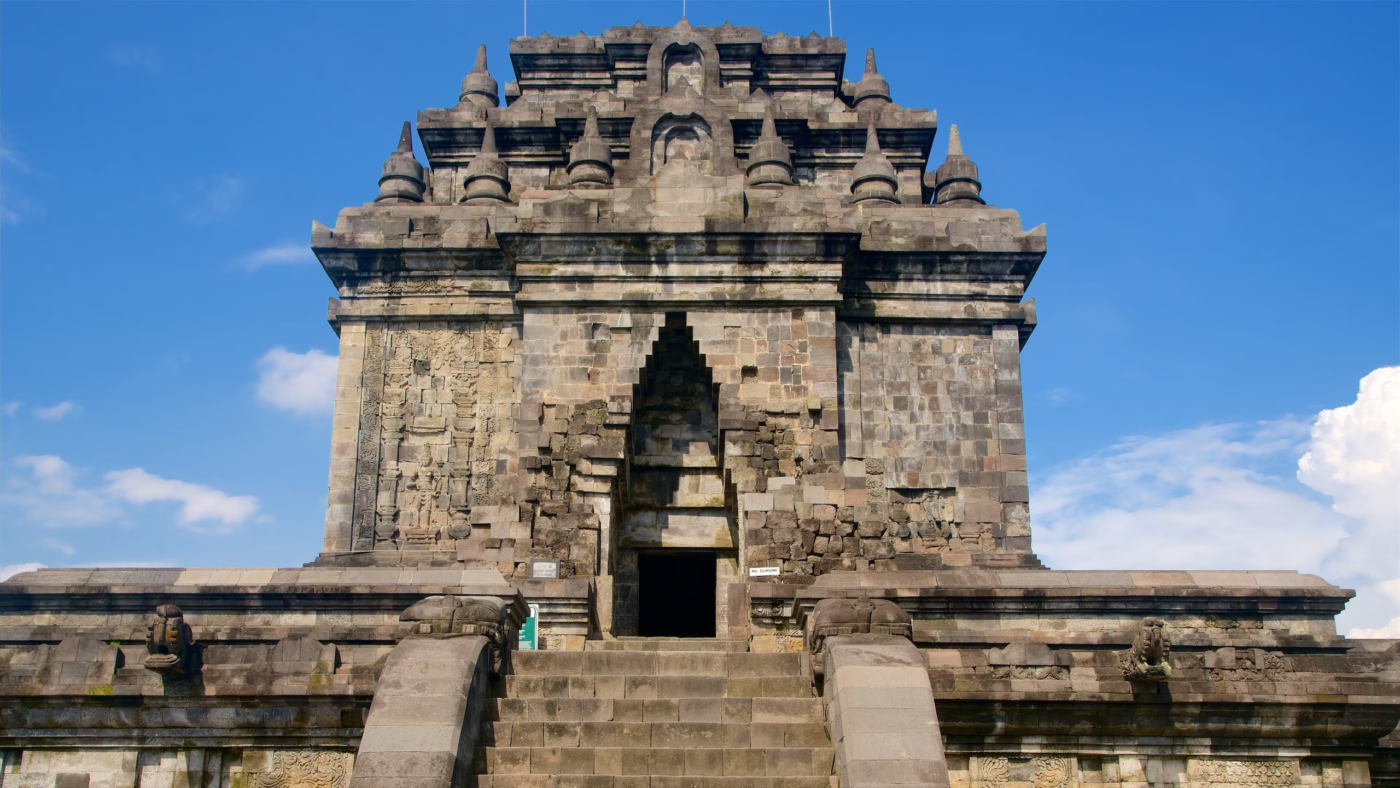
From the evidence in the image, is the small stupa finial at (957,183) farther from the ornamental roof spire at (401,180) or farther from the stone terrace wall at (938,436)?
Result: the ornamental roof spire at (401,180)

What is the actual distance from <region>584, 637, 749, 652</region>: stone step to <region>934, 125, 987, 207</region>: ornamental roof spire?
1059cm

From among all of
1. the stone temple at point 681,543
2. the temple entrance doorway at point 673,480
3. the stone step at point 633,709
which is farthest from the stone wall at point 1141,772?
the temple entrance doorway at point 673,480

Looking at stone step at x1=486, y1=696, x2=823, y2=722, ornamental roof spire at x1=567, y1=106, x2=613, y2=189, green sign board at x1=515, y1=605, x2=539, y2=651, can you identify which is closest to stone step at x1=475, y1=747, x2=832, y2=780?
stone step at x1=486, y1=696, x2=823, y2=722

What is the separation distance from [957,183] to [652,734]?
14857mm

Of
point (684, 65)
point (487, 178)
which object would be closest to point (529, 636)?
point (487, 178)

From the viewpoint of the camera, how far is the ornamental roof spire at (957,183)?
24125mm

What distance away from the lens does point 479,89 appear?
28.1 m

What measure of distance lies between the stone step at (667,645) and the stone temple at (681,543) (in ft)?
0.26

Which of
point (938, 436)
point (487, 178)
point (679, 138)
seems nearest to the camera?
point (938, 436)

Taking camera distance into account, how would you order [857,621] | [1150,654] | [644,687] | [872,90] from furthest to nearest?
[872,90] → [644,687] → [857,621] → [1150,654]

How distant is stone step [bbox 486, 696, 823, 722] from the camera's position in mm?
12969

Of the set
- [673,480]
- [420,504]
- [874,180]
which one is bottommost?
[420,504]

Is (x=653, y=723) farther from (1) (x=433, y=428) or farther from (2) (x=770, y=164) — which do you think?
(2) (x=770, y=164)

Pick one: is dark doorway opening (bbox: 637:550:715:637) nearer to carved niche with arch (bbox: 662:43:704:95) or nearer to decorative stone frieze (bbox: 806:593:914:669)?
decorative stone frieze (bbox: 806:593:914:669)
